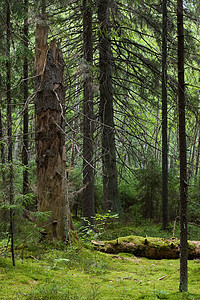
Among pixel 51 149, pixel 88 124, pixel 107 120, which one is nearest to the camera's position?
pixel 51 149

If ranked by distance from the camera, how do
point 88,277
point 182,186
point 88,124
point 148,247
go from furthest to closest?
point 88,124
point 148,247
point 88,277
point 182,186

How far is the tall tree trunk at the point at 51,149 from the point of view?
19.9 ft

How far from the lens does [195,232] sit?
1080cm

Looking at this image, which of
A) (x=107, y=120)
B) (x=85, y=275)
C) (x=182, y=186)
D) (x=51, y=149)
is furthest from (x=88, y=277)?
(x=107, y=120)

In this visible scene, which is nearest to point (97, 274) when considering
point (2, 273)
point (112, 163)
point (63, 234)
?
point (63, 234)

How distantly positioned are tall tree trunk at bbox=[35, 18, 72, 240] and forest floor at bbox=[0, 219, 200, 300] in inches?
21.9

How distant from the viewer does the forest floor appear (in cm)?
362

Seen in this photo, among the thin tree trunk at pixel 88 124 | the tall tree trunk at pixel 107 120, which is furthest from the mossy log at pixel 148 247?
the tall tree trunk at pixel 107 120

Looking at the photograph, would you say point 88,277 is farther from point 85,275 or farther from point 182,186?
point 182,186

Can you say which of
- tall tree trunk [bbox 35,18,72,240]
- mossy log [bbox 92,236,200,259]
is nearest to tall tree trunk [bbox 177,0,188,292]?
tall tree trunk [bbox 35,18,72,240]

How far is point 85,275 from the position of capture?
187 inches

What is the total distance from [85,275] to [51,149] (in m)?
2.62

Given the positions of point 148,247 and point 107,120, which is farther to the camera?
point 107,120

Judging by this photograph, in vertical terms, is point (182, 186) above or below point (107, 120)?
below
